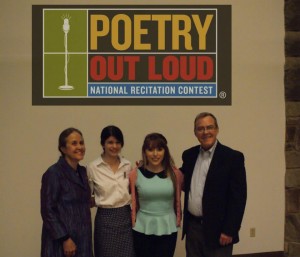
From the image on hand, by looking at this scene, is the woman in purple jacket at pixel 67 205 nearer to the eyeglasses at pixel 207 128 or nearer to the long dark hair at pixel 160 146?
the long dark hair at pixel 160 146

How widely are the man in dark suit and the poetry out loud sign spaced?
129 cm

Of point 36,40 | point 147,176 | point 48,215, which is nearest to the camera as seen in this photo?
point 48,215

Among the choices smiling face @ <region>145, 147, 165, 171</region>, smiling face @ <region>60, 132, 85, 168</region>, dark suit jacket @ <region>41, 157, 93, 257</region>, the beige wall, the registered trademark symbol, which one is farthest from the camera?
the registered trademark symbol

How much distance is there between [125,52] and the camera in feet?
13.1

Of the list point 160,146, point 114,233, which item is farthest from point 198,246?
point 160,146

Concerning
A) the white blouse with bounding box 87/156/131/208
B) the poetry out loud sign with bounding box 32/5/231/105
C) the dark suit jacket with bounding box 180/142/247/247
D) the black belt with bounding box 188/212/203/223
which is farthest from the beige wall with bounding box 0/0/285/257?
the dark suit jacket with bounding box 180/142/247/247

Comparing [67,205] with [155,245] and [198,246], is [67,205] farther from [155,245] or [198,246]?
[198,246]

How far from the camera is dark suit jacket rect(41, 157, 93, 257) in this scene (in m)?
2.58

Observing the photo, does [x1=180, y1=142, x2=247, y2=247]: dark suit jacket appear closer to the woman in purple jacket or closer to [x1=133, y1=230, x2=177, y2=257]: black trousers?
[x1=133, y1=230, x2=177, y2=257]: black trousers

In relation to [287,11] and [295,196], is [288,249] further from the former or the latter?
[287,11]

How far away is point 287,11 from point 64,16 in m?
1.98

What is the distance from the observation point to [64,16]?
3.99m

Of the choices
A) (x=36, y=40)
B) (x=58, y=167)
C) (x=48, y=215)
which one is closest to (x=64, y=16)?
(x=36, y=40)

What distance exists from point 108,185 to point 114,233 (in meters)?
0.30
